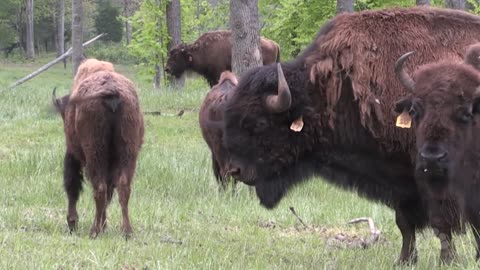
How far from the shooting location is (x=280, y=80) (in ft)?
20.7

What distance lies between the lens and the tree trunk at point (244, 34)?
1361cm

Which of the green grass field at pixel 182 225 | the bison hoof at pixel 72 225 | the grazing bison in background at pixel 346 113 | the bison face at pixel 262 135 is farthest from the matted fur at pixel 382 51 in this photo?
the bison hoof at pixel 72 225

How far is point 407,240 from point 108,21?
210 feet

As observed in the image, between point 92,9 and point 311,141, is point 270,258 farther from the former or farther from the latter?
point 92,9

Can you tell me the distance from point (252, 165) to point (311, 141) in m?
0.57

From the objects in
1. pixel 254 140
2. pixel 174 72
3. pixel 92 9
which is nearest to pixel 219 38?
pixel 174 72

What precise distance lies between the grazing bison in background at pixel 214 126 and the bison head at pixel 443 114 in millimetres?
4175

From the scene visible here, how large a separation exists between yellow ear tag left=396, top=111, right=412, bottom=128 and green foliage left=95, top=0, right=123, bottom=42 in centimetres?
6290

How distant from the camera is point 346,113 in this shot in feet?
21.3

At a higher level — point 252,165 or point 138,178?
point 252,165

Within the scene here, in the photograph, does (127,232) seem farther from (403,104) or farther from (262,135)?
(403,104)

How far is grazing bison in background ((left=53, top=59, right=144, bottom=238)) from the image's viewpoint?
7.02m

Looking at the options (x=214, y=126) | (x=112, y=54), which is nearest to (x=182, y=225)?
(x=214, y=126)

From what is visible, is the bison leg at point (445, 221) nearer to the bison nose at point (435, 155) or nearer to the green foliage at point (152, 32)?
the bison nose at point (435, 155)
